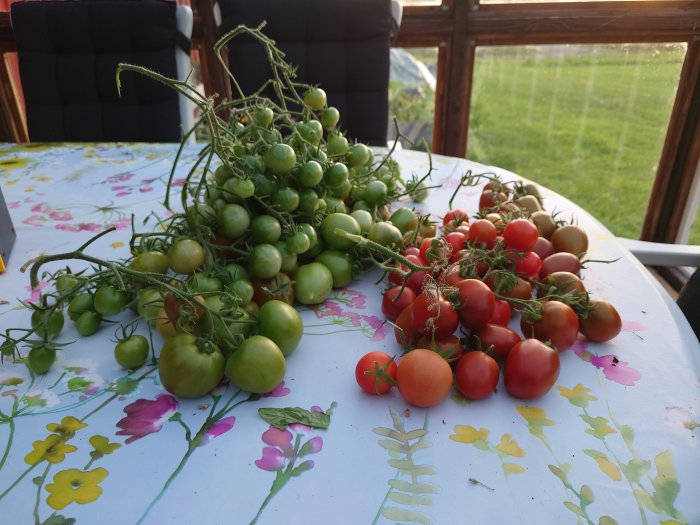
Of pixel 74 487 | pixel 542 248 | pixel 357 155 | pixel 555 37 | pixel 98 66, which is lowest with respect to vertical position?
pixel 74 487

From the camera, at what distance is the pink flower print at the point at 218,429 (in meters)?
0.52

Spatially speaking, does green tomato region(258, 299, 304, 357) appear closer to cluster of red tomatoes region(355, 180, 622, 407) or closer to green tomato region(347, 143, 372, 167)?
cluster of red tomatoes region(355, 180, 622, 407)

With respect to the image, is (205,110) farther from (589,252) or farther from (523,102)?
(523,102)

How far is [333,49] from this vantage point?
176cm

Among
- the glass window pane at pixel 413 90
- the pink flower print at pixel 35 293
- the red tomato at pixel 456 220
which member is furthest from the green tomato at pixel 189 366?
the glass window pane at pixel 413 90

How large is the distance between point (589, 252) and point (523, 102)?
1971 mm

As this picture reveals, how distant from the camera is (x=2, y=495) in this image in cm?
46

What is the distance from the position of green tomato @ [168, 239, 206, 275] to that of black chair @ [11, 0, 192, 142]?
1.23m

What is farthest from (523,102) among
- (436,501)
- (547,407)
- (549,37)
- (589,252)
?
(436,501)

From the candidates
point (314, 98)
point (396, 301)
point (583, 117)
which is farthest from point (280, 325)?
point (583, 117)

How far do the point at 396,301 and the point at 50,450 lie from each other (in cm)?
43

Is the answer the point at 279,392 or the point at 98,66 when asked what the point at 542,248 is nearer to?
the point at 279,392

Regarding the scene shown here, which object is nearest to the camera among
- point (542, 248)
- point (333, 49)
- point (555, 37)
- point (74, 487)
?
point (74, 487)

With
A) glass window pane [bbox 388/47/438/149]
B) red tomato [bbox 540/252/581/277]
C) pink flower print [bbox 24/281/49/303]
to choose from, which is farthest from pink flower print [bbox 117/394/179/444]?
glass window pane [bbox 388/47/438/149]
